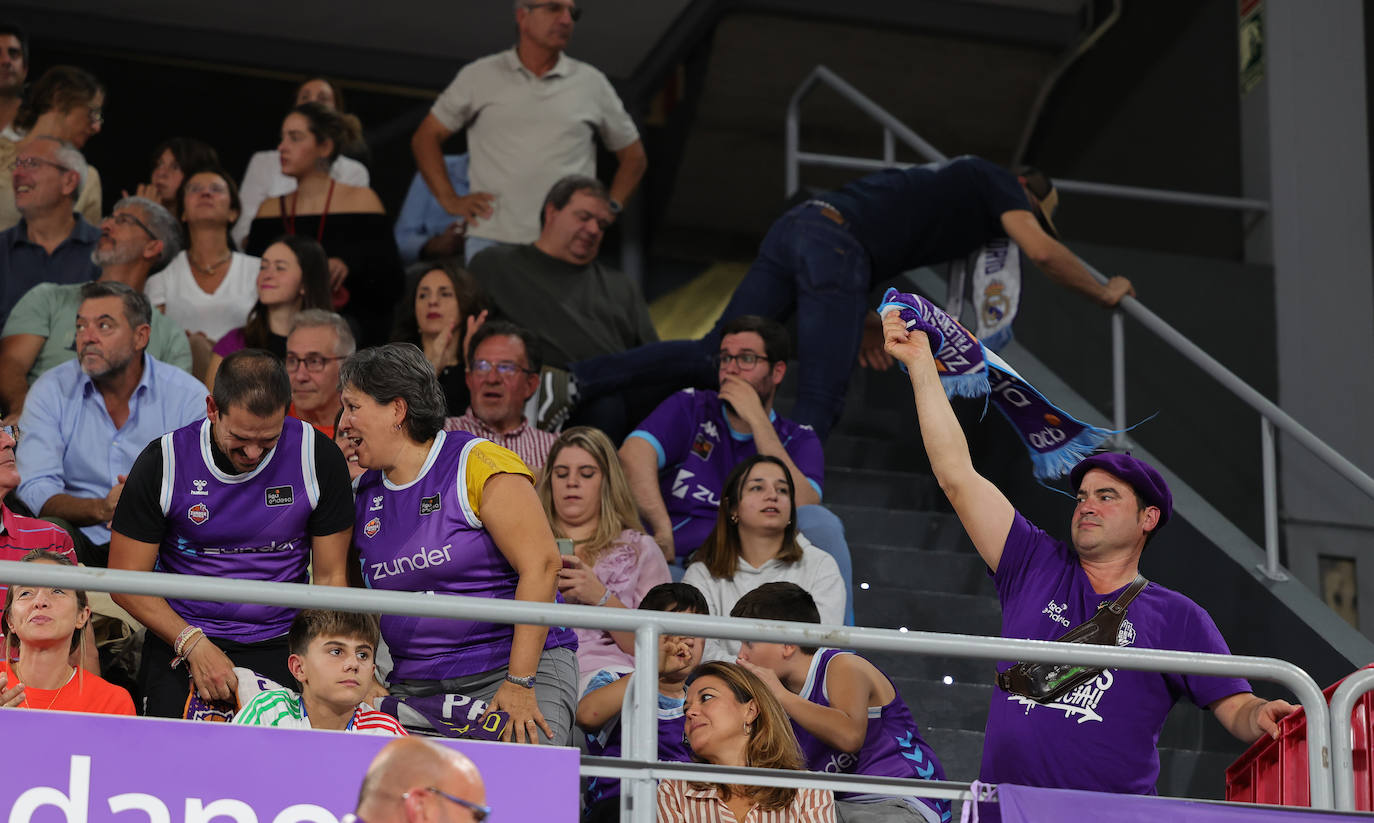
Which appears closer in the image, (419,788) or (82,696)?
(419,788)

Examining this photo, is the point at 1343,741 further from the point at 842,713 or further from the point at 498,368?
the point at 498,368

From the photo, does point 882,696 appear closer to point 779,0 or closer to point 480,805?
point 480,805

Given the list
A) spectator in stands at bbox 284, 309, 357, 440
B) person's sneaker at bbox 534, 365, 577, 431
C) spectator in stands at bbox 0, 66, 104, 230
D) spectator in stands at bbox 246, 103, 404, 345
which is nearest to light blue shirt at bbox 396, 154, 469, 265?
spectator in stands at bbox 246, 103, 404, 345

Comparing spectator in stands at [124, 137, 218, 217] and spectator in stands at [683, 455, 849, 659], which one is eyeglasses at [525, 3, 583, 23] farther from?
spectator in stands at [683, 455, 849, 659]

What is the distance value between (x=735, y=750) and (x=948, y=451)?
0.94m

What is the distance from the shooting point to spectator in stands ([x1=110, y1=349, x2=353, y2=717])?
4.46 metres

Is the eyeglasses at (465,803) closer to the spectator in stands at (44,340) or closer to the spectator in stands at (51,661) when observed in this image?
the spectator in stands at (51,661)

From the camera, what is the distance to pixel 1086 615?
4285 millimetres

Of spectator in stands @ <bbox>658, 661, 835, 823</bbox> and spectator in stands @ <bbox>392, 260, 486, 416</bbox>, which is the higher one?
spectator in stands @ <bbox>392, 260, 486, 416</bbox>

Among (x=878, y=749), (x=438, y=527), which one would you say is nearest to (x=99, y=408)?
(x=438, y=527)

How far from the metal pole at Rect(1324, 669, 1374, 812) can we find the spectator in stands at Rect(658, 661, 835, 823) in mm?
1200

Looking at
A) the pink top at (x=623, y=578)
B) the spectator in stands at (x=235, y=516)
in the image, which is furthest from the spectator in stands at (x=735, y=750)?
the spectator in stands at (x=235, y=516)

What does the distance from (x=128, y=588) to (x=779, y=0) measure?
8818 mm

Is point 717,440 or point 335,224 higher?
point 335,224
